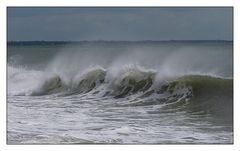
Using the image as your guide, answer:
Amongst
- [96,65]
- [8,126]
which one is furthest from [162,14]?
[8,126]

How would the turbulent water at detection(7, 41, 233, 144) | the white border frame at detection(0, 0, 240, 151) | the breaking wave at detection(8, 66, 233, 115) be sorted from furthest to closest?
the breaking wave at detection(8, 66, 233, 115), the turbulent water at detection(7, 41, 233, 144), the white border frame at detection(0, 0, 240, 151)

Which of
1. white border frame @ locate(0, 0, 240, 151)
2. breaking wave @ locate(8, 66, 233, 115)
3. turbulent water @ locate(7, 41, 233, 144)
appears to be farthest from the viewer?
breaking wave @ locate(8, 66, 233, 115)

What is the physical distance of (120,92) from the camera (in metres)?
6.84

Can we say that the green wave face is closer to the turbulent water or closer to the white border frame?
the turbulent water

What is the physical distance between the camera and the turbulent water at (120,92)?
20.6ft

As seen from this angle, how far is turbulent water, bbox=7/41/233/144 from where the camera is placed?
629cm

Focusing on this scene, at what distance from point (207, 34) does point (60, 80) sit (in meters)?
1.67

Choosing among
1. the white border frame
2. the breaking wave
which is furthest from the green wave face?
the white border frame

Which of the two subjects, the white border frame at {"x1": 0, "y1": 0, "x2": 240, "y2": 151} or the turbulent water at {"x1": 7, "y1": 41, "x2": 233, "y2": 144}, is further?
the turbulent water at {"x1": 7, "y1": 41, "x2": 233, "y2": 144}

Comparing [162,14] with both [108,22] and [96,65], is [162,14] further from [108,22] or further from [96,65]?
[96,65]

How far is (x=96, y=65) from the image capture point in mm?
6805
